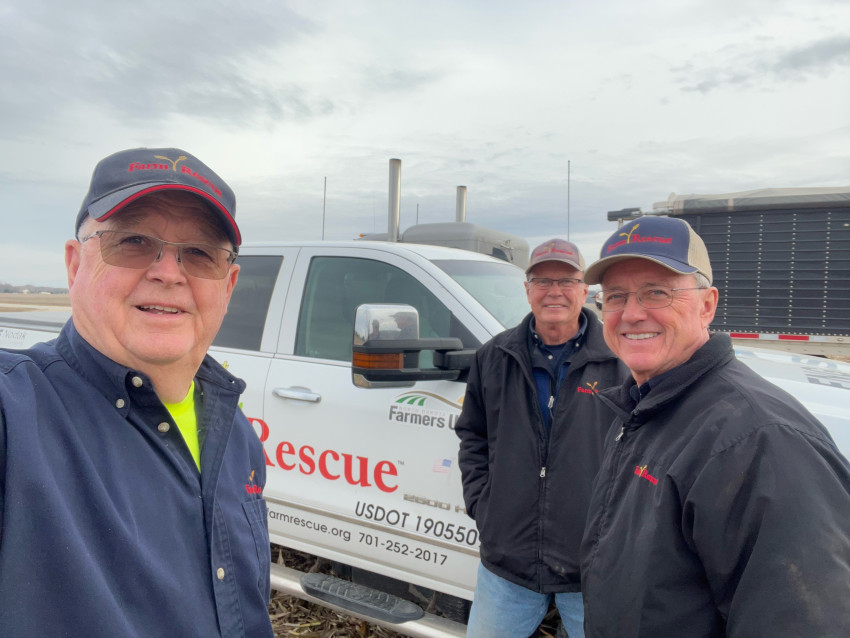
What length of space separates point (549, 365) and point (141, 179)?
1490mm

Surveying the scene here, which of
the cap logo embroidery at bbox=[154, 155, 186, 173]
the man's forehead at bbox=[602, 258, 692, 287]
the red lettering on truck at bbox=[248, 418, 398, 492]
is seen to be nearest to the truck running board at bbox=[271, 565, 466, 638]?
the red lettering on truck at bbox=[248, 418, 398, 492]

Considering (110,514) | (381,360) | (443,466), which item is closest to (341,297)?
(381,360)

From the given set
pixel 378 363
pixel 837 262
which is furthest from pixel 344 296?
pixel 837 262

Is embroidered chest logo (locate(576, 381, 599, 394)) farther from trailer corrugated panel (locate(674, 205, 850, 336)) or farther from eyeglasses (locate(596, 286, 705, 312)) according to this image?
trailer corrugated panel (locate(674, 205, 850, 336))

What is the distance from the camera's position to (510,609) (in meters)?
2.13

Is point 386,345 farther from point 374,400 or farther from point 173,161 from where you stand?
point 173,161

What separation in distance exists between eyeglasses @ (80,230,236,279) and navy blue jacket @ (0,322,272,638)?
0.17 meters

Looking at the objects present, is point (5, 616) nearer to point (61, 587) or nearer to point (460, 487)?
point (61, 587)

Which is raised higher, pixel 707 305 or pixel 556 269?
pixel 556 269

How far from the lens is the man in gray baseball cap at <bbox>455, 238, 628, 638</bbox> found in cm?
203

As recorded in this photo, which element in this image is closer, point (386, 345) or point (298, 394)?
point (386, 345)

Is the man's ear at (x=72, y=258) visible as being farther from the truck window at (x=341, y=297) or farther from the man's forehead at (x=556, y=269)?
the truck window at (x=341, y=297)

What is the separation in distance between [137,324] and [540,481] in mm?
1406

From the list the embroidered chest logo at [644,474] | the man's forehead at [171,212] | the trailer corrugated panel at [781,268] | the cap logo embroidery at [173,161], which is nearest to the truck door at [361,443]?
the embroidered chest logo at [644,474]
